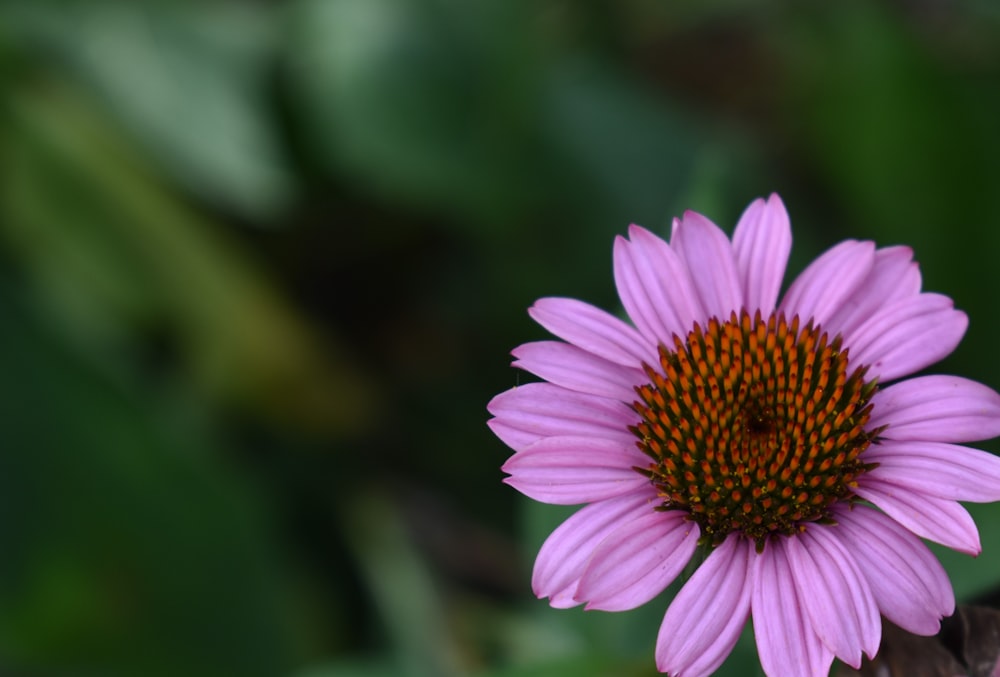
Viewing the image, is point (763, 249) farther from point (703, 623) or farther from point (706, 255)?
point (703, 623)

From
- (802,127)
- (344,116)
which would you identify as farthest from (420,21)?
(802,127)

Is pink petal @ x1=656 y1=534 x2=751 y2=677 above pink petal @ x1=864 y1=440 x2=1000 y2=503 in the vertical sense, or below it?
below

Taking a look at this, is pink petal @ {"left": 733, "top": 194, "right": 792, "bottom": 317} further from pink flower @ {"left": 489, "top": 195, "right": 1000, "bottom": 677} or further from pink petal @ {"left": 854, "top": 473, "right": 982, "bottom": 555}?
pink petal @ {"left": 854, "top": 473, "right": 982, "bottom": 555}

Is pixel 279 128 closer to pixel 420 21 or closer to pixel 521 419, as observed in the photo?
pixel 420 21

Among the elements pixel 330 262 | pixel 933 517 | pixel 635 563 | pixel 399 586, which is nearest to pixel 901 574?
pixel 933 517

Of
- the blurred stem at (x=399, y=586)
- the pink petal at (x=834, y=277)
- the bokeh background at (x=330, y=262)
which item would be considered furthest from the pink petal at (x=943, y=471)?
the blurred stem at (x=399, y=586)

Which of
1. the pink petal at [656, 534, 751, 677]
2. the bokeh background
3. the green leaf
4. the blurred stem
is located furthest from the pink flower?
the green leaf
